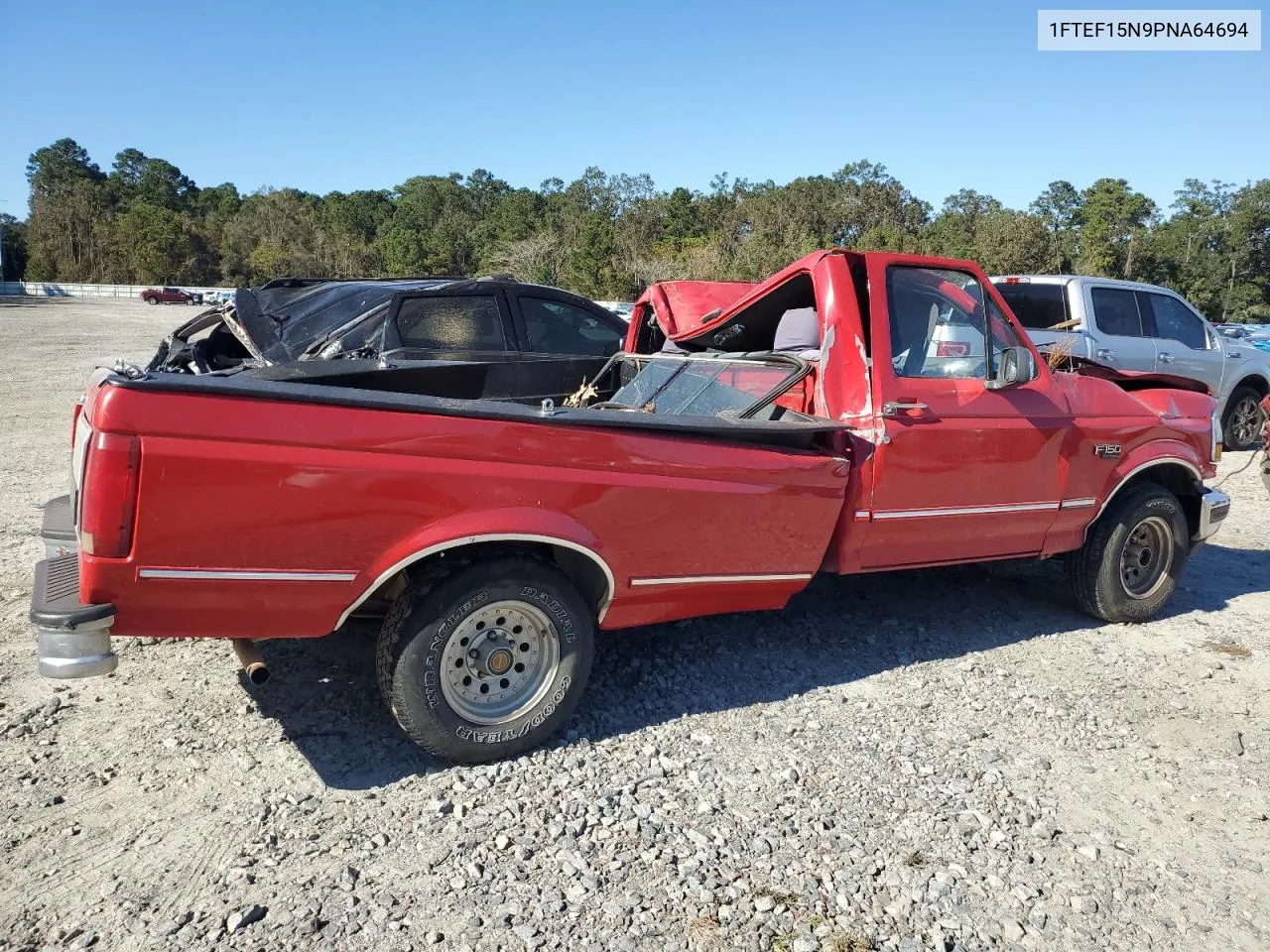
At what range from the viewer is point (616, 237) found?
4888 cm

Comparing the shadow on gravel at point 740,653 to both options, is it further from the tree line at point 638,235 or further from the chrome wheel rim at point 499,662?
the tree line at point 638,235

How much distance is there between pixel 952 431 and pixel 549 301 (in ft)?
15.5

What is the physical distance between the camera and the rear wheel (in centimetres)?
1157

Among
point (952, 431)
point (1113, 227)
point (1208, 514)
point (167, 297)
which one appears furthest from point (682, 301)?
point (167, 297)

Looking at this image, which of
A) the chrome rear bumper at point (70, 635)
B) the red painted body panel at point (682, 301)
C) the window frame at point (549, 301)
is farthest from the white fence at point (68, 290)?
the chrome rear bumper at point (70, 635)

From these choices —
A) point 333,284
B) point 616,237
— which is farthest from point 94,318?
point 333,284

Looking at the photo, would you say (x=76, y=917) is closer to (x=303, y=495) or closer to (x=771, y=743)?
(x=303, y=495)

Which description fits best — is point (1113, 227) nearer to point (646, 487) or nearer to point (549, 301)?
point (549, 301)

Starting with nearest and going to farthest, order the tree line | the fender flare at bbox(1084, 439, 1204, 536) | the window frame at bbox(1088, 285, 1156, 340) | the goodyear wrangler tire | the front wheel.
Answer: the goodyear wrangler tire
the fender flare at bbox(1084, 439, 1204, 536)
the front wheel
the window frame at bbox(1088, 285, 1156, 340)
the tree line

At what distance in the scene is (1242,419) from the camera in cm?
1170

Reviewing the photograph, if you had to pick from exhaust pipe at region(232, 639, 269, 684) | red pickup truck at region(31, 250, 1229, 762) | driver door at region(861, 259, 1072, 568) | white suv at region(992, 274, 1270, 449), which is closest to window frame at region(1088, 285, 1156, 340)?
white suv at region(992, 274, 1270, 449)

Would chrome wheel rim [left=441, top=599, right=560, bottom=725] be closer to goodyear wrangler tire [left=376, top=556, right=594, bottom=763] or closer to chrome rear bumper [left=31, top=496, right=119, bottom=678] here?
goodyear wrangler tire [left=376, top=556, right=594, bottom=763]

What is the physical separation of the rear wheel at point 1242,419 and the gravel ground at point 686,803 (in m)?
7.75

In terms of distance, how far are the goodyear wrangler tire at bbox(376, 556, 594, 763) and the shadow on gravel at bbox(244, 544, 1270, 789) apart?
0.82 feet
